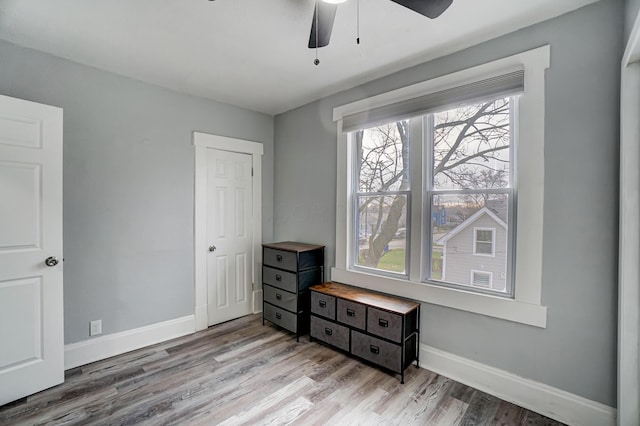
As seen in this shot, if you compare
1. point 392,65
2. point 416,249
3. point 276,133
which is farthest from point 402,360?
point 276,133

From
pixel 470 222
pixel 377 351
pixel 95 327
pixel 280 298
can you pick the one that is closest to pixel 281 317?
pixel 280 298

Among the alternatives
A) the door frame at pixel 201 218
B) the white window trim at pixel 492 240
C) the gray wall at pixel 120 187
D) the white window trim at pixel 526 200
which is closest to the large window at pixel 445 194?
the white window trim at pixel 492 240

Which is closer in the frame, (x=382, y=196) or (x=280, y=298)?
(x=382, y=196)

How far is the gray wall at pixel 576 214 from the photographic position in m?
1.71

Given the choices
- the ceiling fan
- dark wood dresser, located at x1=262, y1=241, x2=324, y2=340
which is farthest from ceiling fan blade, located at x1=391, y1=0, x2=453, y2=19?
dark wood dresser, located at x1=262, y1=241, x2=324, y2=340

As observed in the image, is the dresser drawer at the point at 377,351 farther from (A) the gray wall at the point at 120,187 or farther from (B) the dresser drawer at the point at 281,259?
(A) the gray wall at the point at 120,187

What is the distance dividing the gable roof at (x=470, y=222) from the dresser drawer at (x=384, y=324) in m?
0.73

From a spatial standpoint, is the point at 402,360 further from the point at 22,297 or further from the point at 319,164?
the point at 22,297

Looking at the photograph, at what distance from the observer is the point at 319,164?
3.33 meters

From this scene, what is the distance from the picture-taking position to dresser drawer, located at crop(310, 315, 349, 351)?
2609 mm

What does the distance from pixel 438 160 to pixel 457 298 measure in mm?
1113

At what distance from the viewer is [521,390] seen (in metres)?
1.98

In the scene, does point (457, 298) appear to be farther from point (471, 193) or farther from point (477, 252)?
point (471, 193)

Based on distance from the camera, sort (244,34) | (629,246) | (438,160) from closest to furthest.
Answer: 1. (629,246)
2. (244,34)
3. (438,160)
